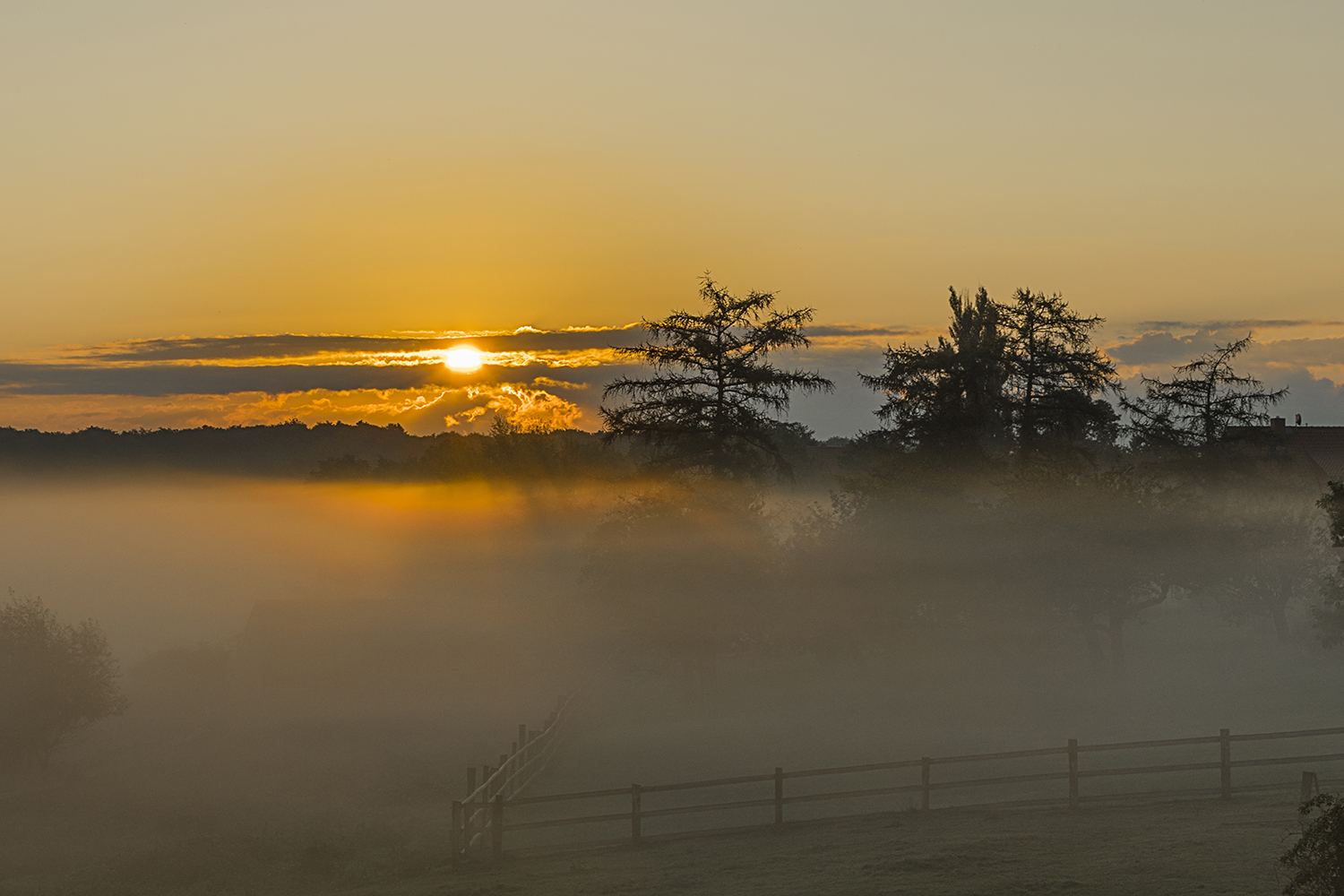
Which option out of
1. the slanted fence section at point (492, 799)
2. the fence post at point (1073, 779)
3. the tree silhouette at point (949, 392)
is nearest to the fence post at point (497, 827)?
the slanted fence section at point (492, 799)

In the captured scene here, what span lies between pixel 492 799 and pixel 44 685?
29.6 meters

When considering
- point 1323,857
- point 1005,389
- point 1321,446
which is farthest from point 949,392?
point 1321,446

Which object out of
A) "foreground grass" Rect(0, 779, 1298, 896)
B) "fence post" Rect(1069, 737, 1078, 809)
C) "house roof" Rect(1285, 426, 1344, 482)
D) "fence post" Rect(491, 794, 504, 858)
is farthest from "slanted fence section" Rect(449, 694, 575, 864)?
"house roof" Rect(1285, 426, 1344, 482)

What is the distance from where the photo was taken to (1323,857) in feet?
39.5

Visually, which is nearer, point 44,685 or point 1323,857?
point 1323,857

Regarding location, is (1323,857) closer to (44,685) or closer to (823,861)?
(823,861)

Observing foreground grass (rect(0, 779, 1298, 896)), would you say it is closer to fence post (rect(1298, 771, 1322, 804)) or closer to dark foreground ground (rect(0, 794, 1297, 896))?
dark foreground ground (rect(0, 794, 1297, 896))

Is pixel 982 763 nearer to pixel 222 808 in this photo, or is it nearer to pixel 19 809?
pixel 222 808

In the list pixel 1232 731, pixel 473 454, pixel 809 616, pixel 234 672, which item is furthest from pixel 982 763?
pixel 473 454

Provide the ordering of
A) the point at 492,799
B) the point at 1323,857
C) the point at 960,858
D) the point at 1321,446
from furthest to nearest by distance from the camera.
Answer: the point at 1321,446
the point at 492,799
the point at 960,858
the point at 1323,857

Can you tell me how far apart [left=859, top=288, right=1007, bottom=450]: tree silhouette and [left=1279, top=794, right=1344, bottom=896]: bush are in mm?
35201

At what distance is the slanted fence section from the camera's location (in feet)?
77.4

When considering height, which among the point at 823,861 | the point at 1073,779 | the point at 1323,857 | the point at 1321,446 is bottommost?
the point at 823,861

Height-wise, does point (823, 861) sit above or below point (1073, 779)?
below
